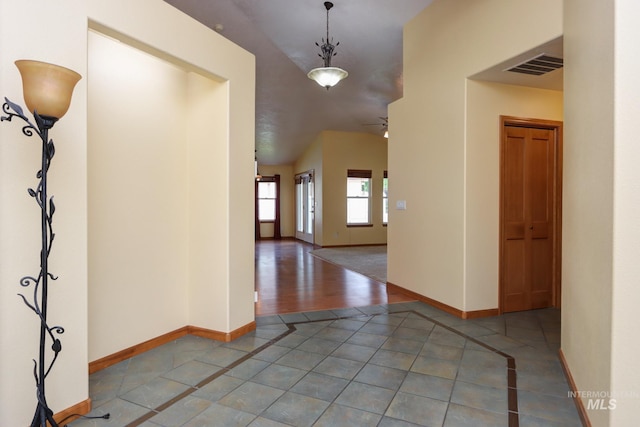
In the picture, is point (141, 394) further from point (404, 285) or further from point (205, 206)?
point (404, 285)

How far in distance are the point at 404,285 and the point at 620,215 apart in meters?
3.38

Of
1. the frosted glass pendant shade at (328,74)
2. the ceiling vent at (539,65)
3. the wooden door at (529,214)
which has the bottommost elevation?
the wooden door at (529,214)

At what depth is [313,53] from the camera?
20.0 feet

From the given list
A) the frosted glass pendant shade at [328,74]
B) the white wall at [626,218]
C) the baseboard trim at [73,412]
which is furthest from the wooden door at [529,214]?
the baseboard trim at [73,412]

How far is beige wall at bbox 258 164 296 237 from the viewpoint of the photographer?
41.3 feet

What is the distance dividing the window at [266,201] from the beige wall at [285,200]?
250 millimetres

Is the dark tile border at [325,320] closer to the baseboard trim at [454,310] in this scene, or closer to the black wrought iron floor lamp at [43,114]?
the baseboard trim at [454,310]

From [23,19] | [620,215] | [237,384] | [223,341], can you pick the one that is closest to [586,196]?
[620,215]

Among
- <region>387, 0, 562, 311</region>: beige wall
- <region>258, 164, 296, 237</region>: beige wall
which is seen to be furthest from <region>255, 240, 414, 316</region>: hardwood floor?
<region>258, 164, 296, 237</region>: beige wall

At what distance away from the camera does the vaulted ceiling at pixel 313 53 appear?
473cm

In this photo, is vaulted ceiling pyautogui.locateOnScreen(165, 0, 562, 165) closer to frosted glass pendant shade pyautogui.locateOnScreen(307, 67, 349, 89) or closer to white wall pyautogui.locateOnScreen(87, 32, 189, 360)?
frosted glass pendant shade pyautogui.locateOnScreen(307, 67, 349, 89)

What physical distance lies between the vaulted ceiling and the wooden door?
0.87 meters

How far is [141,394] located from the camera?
233cm

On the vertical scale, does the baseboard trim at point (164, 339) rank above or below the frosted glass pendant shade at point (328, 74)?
below
